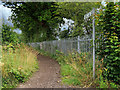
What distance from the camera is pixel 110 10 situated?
3.02m

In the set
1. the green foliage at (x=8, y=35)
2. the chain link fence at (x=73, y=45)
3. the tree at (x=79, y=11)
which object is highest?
the tree at (x=79, y=11)

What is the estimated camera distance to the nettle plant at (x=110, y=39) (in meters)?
2.93

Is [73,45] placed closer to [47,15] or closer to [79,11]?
[79,11]

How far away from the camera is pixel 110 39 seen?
300 cm

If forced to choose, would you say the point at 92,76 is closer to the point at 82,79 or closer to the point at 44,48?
the point at 82,79

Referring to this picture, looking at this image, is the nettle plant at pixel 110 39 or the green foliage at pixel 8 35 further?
the green foliage at pixel 8 35

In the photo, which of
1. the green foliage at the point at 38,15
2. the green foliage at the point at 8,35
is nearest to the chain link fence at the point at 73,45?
the green foliage at the point at 38,15

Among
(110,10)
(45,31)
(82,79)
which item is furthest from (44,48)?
(110,10)

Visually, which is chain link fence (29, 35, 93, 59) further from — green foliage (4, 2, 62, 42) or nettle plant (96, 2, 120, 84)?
green foliage (4, 2, 62, 42)

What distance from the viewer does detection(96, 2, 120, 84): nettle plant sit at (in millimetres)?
2930

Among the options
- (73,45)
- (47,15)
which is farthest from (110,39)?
(47,15)

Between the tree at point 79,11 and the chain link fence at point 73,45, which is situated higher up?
the tree at point 79,11

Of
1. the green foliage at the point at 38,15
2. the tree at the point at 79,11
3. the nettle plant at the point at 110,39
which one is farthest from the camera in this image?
the green foliage at the point at 38,15

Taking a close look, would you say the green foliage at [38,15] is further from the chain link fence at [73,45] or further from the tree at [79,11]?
the tree at [79,11]
